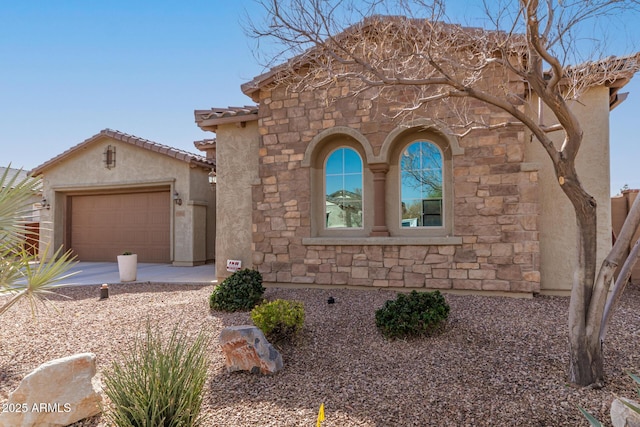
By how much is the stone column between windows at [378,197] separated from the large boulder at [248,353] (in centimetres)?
394

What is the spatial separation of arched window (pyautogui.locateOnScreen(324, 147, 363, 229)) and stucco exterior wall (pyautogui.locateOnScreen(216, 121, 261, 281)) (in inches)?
67.9

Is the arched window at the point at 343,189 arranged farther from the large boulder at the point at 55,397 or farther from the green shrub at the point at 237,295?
the large boulder at the point at 55,397

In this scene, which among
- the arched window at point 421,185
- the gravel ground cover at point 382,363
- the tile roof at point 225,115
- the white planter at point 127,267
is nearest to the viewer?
the gravel ground cover at point 382,363

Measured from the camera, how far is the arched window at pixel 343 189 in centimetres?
771

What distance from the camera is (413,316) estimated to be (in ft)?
14.4

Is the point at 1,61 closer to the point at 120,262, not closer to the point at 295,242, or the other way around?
the point at 120,262

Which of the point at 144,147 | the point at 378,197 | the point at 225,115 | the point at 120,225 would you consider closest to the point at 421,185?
the point at 378,197

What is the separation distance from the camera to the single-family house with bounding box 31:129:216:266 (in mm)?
11773

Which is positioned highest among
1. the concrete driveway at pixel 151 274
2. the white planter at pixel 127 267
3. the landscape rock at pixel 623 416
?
→ the white planter at pixel 127 267

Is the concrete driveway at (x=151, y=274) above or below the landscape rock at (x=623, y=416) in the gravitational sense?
below

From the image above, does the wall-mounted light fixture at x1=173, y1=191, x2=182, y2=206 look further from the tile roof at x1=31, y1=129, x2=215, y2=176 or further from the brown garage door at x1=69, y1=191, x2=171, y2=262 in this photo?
the tile roof at x1=31, y1=129, x2=215, y2=176

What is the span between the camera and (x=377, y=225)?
287 inches

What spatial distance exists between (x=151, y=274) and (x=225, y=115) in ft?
16.8

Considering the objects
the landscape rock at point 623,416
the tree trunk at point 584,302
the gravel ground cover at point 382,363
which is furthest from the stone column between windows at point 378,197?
the landscape rock at point 623,416
